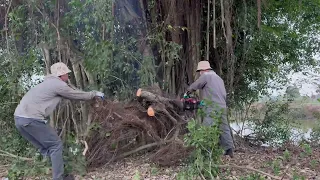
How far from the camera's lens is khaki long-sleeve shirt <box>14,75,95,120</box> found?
179 inches

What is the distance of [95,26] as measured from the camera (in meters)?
5.81

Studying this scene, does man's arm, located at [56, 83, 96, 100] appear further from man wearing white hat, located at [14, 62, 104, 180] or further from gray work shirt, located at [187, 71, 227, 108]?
gray work shirt, located at [187, 71, 227, 108]

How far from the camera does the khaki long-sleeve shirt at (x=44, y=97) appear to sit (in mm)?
4559

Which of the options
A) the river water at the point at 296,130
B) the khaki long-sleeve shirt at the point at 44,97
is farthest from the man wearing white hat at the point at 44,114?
the river water at the point at 296,130

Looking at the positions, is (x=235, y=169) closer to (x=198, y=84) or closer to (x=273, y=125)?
(x=198, y=84)

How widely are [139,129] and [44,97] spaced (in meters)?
1.60

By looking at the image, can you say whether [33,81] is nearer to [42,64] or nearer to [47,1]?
[42,64]

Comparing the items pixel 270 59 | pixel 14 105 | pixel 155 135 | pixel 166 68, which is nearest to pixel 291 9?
pixel 270 59

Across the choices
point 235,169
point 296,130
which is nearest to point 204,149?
point 235,169

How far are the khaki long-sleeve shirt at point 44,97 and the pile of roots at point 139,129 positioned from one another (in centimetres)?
69

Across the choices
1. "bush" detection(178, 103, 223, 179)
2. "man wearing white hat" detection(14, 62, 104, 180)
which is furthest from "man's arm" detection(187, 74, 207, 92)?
"man wearing white hat" detection(14, 62, 104, 180)

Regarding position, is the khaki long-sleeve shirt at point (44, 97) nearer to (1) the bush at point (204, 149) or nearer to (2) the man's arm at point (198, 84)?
(1) the bush at point (204, 149)

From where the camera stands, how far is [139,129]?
18.7ft

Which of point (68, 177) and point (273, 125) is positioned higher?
point (68, 177)
